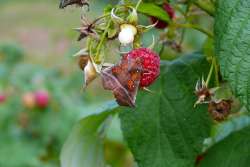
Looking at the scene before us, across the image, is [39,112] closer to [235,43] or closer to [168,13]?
[168,13]

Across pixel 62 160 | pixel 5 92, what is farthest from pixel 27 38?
pixel 62 160

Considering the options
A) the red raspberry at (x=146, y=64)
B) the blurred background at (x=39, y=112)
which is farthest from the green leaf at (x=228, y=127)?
the blurred background at (x=39, y=112)

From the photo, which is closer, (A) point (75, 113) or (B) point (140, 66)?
(B) point (140, 66)

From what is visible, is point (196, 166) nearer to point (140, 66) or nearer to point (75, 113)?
point (140, 66)

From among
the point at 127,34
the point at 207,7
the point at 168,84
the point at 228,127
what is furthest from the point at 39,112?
the point at 127,34

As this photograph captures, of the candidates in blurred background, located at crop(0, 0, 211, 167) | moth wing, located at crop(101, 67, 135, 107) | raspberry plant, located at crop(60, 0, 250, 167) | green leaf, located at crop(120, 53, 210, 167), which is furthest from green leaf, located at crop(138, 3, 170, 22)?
blurred background, located at crop(0, 0, 211, 167)
